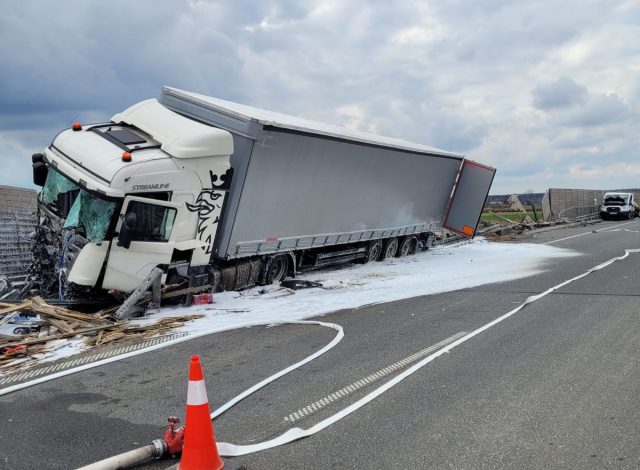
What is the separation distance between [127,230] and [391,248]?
418 inches

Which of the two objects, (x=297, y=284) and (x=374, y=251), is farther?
(x=374, y=251)

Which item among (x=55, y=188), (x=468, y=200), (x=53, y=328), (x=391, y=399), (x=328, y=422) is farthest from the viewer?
(x=468, y=200)

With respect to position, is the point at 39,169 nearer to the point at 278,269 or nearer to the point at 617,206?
the point at 278,269

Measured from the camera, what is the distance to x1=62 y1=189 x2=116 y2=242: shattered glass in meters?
9.45

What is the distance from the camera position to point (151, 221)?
9.98 meters

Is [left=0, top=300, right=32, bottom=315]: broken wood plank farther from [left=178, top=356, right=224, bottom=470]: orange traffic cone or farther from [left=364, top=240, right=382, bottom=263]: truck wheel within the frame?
[left=364, top=240, right=382, bottom=263]: truck wheel

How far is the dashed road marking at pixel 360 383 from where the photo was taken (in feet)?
16.9

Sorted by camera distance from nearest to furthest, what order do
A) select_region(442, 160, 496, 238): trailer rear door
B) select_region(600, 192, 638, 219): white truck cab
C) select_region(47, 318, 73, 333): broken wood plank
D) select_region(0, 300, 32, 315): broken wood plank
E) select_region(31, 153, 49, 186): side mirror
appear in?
select_region(47, 318, 73, 333): broken wood plank → select_region(0, 300, 32, 315): broken wood plank → select_region(31, 153, 49, 186): side mirror → select_region(442, 160, 496, 238): trailer rear door → select_region(600, 192, 638, 219): white truck cab

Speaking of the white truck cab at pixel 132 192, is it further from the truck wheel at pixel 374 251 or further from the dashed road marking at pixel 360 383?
the truck wheel at pixel 374 251

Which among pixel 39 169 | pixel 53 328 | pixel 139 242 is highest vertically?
pixel 39 169

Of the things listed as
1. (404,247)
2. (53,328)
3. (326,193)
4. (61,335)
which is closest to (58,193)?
(53,328)

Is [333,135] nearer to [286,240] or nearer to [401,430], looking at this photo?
[286,240]

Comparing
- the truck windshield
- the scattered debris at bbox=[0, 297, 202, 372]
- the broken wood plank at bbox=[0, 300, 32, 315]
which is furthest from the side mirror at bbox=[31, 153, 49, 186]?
the broken wood plank at bbox=[0, 300, 32, 315]

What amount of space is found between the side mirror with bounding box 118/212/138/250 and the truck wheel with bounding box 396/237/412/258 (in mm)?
11090
